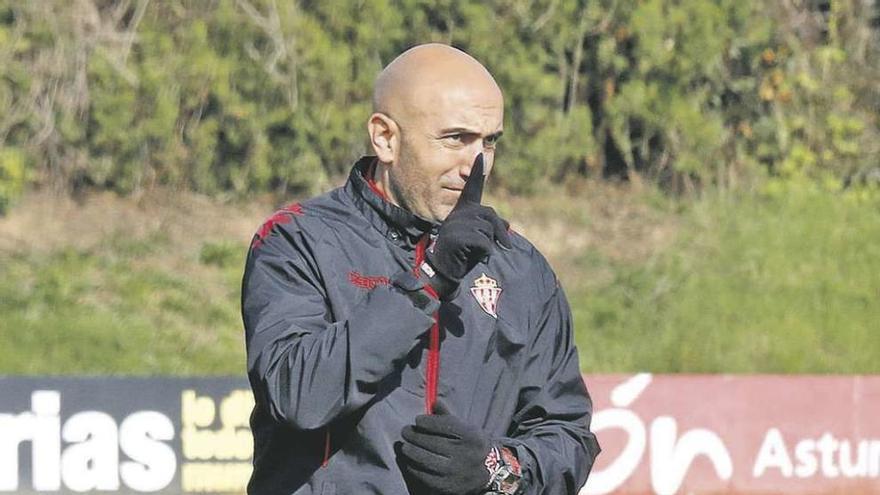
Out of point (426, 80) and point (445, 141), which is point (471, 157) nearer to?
point (445, 141)

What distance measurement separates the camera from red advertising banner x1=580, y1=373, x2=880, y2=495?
30.9 ft

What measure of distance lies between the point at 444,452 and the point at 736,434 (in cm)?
730

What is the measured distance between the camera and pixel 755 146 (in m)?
15.0

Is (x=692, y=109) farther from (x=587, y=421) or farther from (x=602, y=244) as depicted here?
(x=587, y=421)

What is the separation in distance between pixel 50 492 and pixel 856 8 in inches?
388

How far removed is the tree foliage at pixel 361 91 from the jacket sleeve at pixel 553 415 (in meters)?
10.5

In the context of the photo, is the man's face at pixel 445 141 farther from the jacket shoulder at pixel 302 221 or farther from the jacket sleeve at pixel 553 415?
the jacket sleeve at pixel 553 415

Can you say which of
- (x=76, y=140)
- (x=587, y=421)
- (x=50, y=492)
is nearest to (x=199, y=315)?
(x=76, y=140)

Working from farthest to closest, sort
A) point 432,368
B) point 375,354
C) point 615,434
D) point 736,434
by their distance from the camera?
1. point 736,434
2. point 615,434
3. point 432,368
4. point 375,354

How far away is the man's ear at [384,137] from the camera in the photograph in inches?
111

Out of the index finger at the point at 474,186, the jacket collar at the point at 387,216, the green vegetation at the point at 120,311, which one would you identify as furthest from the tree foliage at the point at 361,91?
the index finger at the point at 474,186

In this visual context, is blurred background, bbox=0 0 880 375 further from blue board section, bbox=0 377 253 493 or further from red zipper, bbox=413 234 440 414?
red zipper, bbox=413 234 440 414

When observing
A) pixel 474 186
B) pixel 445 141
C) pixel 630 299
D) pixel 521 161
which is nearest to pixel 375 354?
pixel 474 186

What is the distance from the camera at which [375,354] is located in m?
2.52
